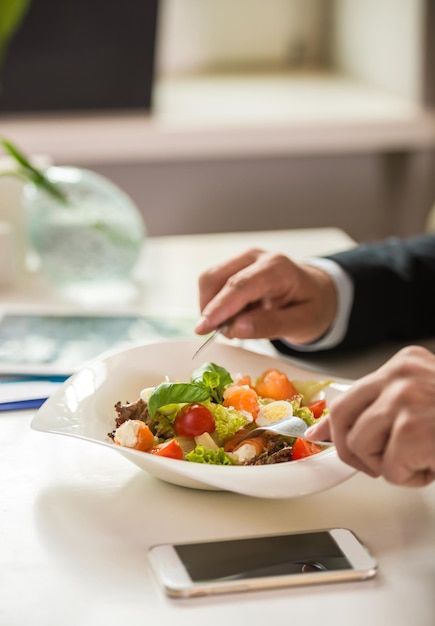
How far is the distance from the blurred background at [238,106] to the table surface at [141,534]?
6.37ft

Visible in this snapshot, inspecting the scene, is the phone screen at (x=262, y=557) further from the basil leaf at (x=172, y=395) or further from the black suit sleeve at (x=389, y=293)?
the black suit sleeve at (x=389, y=293)

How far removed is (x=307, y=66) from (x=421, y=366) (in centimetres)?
300

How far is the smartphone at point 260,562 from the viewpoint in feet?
2.76

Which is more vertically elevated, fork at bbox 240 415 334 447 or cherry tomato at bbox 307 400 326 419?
fork at bbox 240 415 334 447

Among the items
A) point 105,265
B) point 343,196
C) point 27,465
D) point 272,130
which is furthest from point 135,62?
point 27,465

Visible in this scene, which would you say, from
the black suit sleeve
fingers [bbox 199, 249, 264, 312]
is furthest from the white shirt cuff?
fingers [bbox 199, 249, 264, 312]

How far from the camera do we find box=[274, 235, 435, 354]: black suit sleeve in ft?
4.91

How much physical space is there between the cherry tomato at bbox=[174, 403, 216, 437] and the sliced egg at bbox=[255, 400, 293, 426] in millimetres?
54

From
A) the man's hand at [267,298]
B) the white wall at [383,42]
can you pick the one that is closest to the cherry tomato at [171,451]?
the man's hand at [267,298]

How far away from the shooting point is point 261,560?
875mm

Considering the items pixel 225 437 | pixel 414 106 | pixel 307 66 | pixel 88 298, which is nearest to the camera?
pixel 225 437

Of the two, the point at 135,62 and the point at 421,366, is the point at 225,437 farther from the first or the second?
the point at 135,62

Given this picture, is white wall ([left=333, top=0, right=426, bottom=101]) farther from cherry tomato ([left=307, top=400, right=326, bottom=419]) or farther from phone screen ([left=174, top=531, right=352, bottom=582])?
phone screen ([left=174, top=531, right=352, bottom=582])

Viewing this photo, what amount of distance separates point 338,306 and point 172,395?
53 centimetres
